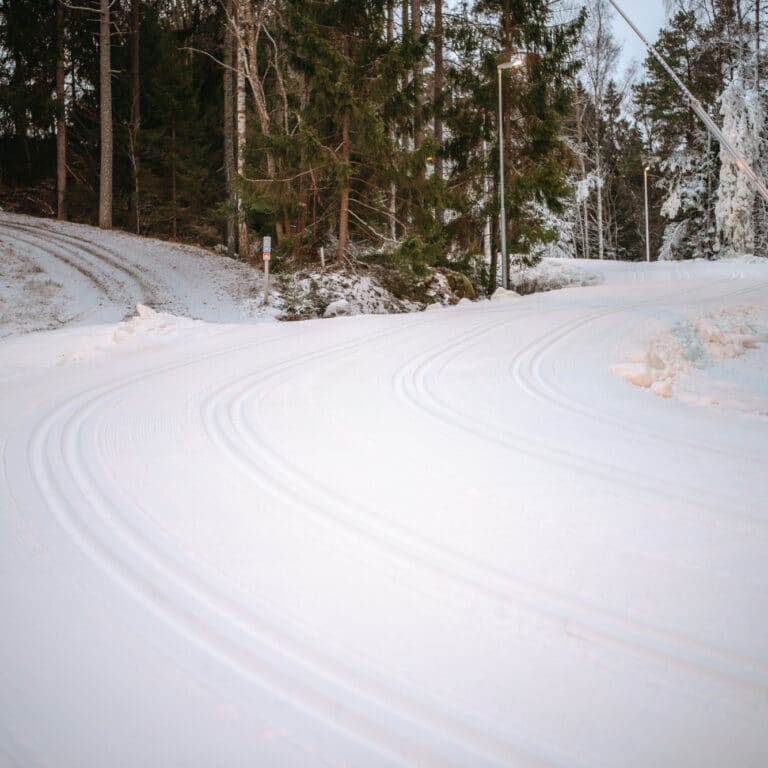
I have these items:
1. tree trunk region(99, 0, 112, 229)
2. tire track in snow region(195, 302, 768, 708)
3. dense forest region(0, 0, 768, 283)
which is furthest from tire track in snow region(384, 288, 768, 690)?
tree trunk region(99, 0, 112, 229)

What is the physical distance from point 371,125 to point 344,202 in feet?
6.96

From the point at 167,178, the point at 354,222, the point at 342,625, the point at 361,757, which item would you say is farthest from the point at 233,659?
the point at 167,178

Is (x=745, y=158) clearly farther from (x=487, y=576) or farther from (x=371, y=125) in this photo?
(x=487, y=576)

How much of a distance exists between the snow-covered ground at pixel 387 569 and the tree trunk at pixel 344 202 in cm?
1145

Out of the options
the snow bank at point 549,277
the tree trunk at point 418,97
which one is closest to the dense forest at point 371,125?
the tree trunk at point 418,97

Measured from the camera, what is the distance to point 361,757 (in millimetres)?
2141

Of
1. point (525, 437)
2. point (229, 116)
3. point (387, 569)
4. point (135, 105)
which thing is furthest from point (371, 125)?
point (135, 105)

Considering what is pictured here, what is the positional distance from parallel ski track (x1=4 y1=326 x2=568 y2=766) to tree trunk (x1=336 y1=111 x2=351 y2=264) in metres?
15.0

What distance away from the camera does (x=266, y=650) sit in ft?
8.70

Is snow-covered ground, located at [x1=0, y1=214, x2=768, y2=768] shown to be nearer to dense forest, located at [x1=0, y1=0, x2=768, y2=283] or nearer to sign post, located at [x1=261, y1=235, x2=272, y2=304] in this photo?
sign post, located at [x1=261, y1=235, x2=272, y2=304]

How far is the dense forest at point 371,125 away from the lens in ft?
59.0

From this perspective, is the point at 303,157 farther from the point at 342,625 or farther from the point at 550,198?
the point at 342,625

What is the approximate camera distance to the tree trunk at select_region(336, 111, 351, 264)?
17.8 meters

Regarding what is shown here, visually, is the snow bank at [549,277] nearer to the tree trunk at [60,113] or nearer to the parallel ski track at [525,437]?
the parallel ski track at [525,437]
